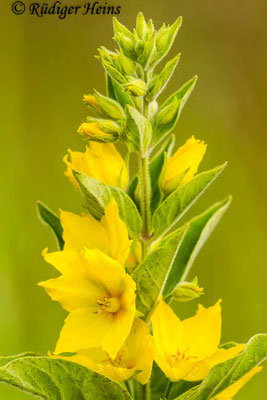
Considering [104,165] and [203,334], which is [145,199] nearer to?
[104,165]

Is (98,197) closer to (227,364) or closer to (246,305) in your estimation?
(227,364)

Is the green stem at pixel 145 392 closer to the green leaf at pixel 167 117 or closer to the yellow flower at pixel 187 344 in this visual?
the yellow flower at pixel 187 344

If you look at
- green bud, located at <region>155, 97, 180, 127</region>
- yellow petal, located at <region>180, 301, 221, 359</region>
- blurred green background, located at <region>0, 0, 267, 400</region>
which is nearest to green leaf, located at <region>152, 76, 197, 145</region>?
green bud, located at <region>155, 97, 180, 127</region>

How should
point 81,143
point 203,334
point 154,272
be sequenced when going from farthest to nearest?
point 81,143 < point 203,334 < point 154,272

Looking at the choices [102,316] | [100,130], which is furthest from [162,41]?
[102,316]

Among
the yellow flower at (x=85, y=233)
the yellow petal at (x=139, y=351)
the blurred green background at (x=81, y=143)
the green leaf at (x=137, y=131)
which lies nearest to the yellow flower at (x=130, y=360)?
the yellow petal at (x=139, y=351)

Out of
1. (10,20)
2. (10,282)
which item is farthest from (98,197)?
(10,20)

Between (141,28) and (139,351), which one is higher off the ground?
(141,28)
